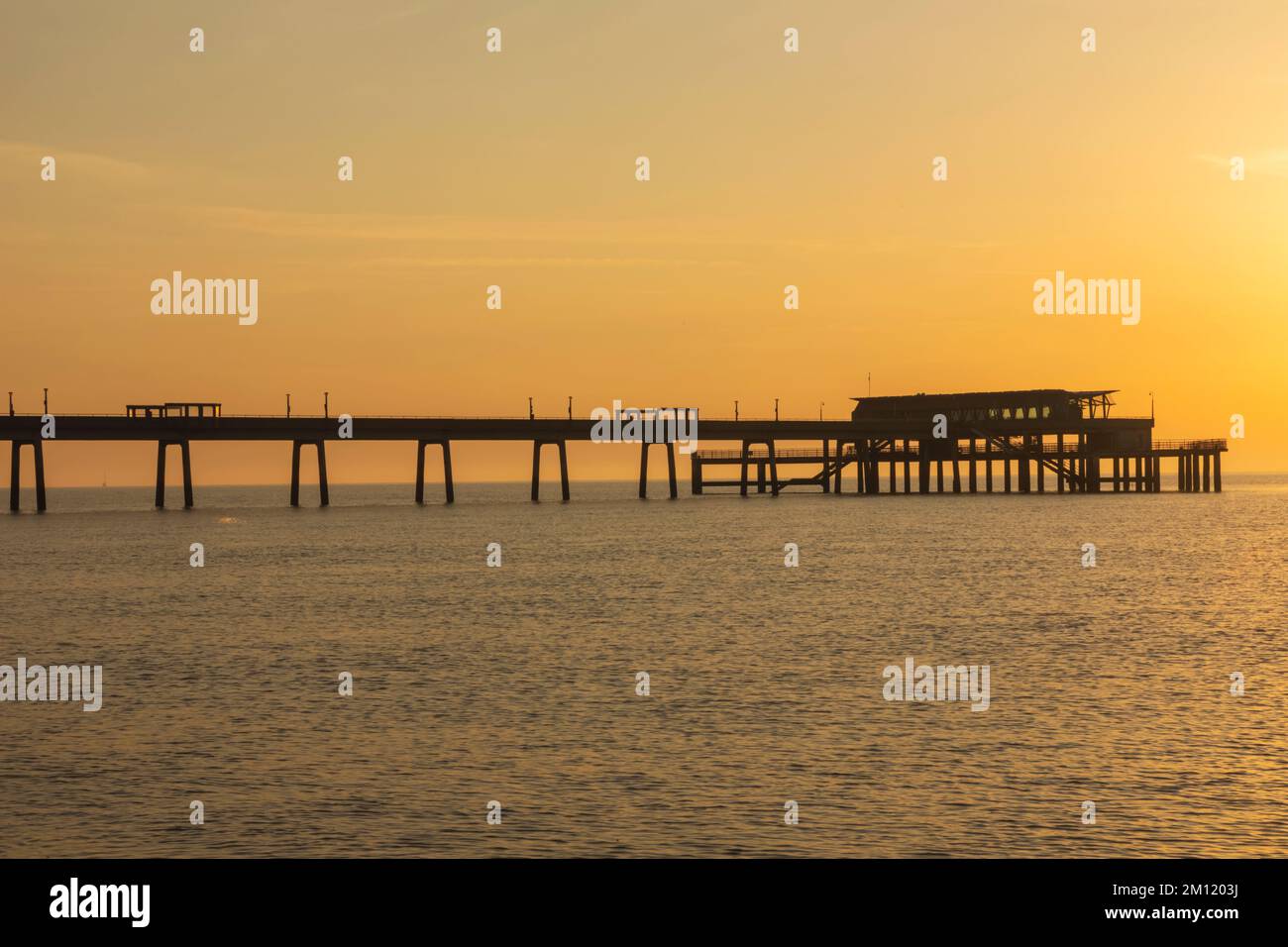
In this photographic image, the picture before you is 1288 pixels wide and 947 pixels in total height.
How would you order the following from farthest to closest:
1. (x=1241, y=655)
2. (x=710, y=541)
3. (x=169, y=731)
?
1. (x=710, y=541)
2. (x=1241, y=655)
3. (x=169, y=731)

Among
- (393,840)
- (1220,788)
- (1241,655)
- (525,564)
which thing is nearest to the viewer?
(393,840)

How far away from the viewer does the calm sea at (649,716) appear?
2264 centimetres

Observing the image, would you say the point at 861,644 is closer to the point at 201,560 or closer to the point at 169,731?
the point at 169,731

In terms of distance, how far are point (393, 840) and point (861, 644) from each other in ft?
89.9

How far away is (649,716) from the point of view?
33.1 meters

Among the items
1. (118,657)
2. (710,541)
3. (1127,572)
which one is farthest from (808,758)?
(710,541)

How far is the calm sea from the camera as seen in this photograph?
74.3 feet

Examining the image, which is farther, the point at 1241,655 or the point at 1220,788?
the point at 1241,655

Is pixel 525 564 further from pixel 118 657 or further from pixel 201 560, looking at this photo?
pixel 118 657
